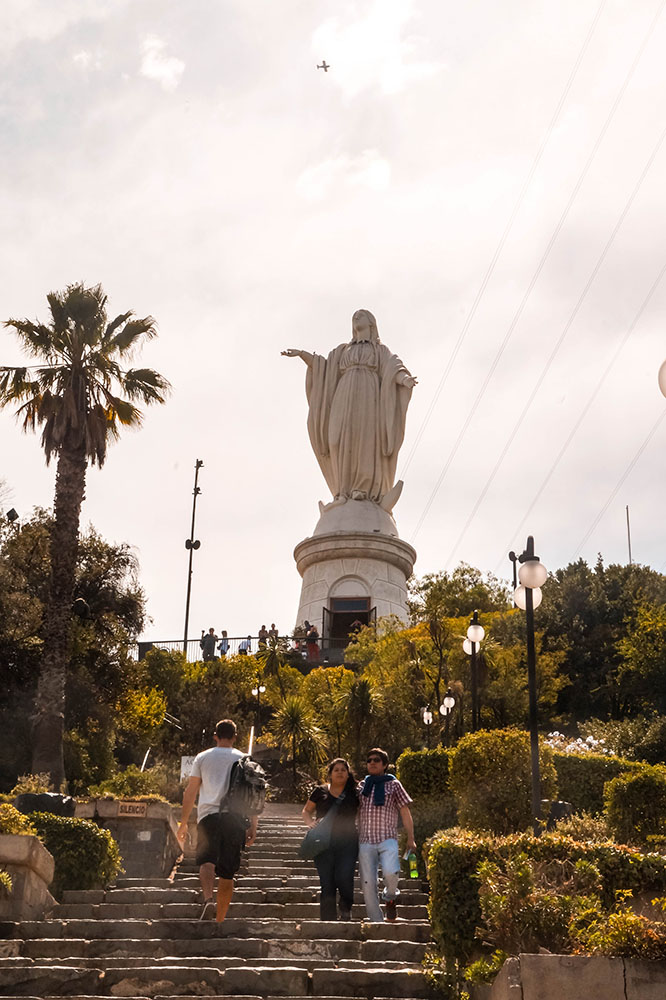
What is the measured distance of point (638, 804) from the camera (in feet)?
41.4

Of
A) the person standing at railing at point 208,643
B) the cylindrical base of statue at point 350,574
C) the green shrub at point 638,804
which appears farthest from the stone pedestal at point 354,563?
the green shrub at point 638,804

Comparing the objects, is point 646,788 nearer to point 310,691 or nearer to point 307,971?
point 307,971

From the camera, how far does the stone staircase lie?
8.12 metres

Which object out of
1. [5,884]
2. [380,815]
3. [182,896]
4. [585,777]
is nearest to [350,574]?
[585,777]

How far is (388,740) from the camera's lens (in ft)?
87.3

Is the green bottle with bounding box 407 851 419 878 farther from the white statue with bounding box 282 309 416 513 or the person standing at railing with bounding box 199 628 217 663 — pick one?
the white statue with bounding box 282 309 416 513

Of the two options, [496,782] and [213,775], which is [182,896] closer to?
[213,775]

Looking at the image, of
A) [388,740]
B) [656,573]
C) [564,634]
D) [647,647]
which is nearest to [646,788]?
[388,740]

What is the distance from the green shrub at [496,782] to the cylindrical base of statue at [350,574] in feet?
77.6

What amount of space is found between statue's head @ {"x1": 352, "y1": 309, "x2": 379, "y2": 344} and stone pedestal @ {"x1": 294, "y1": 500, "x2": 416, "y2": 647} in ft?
21.6

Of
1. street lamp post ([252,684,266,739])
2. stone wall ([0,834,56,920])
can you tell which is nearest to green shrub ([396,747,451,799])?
stone wall ([0,834,56,920])

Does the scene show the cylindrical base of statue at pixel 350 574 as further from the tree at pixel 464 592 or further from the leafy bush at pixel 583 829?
the leafy bush at pixel 583 829

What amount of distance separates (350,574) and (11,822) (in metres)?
27.6

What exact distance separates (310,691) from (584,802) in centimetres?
1363
